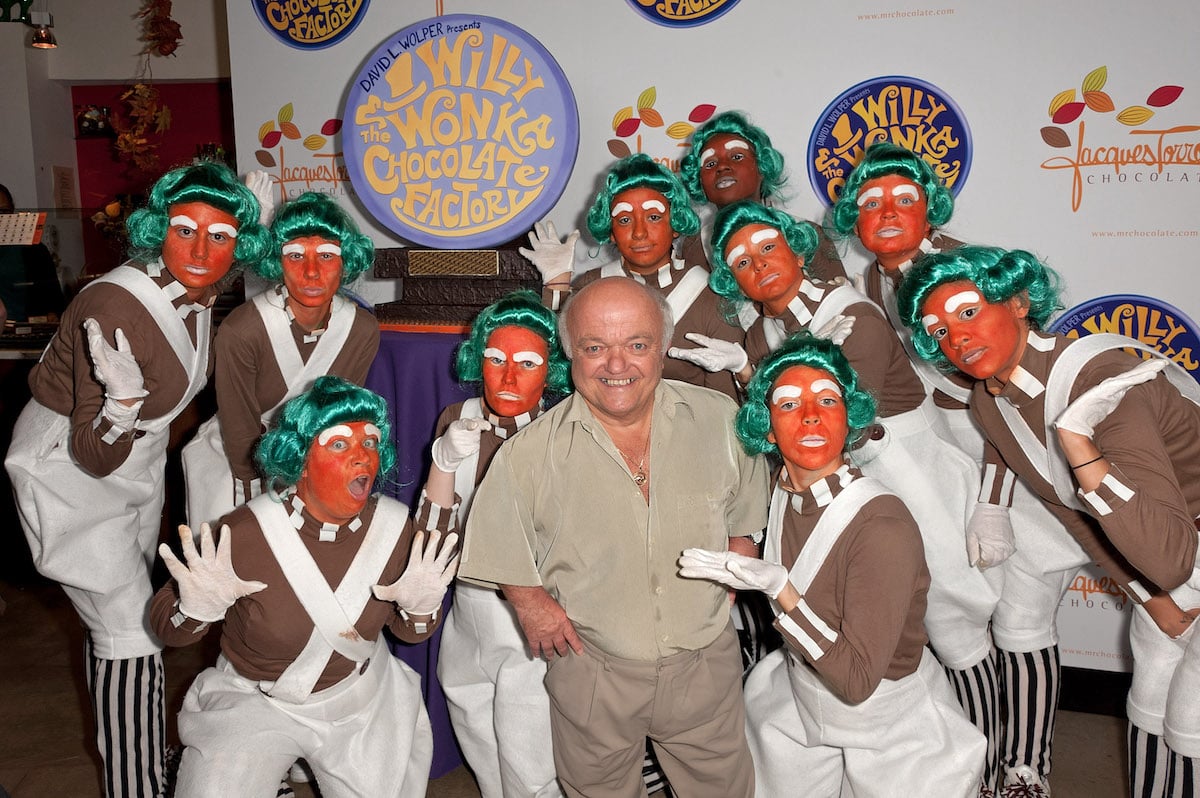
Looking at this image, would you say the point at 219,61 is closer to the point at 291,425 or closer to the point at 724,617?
the point at 291,425

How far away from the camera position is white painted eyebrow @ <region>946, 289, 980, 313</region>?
259 cm

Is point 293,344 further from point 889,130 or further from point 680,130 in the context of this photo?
point 889,130

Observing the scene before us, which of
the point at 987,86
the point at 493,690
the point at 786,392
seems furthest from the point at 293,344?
the point at 987,86

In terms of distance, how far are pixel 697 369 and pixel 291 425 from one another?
1384mm

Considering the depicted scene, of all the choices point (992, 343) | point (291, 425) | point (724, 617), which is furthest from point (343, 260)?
point (992, 343)

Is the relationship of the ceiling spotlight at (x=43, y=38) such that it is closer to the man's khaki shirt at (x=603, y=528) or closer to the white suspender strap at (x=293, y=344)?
the white suspender strap at (x=293, y=344)

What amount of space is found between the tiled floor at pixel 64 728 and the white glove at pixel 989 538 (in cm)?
113

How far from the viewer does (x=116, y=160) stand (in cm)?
951

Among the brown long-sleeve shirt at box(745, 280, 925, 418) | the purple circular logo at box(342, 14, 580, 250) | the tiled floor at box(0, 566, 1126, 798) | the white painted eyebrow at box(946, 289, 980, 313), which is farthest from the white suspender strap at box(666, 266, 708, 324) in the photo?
the tiled floor at box(0, 566, 1126, 798)

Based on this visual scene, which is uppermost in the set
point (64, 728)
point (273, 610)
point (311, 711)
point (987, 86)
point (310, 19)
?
point (310, 19)

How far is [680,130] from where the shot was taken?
4.44 meters

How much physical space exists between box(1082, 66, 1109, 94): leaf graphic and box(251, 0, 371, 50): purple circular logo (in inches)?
131

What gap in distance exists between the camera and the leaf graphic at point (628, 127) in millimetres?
4488

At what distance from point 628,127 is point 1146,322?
2.36 metres
